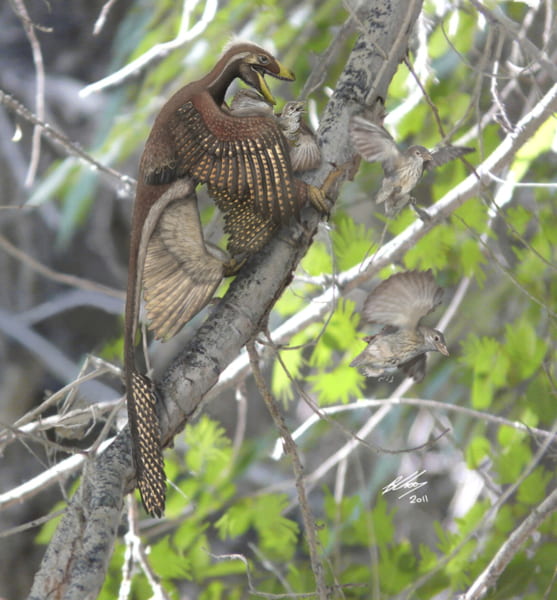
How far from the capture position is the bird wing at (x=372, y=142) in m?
0.53

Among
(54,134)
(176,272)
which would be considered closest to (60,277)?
(54,134)

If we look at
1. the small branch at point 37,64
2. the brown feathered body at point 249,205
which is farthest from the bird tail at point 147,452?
the small branch at point 37,64

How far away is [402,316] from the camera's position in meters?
0.55

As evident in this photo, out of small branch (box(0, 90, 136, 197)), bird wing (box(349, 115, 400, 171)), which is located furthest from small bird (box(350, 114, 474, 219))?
small branch (box(0, 90, 136, 197))

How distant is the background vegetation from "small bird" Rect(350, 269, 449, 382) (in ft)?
0.51

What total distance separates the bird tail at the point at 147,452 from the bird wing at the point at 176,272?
0.05 meters

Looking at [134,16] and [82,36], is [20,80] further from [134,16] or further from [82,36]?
[134,16]

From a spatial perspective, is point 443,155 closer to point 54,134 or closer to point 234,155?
point 234,155

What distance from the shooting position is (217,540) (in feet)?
4.50

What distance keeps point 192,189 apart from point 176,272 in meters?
0.06

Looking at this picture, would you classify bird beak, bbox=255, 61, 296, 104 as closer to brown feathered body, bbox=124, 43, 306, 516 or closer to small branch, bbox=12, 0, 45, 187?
brown feathered body, bbox=124, 43, 306, 516

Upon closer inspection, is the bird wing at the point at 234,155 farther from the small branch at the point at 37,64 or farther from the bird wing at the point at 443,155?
the small branch at the point at 37,64

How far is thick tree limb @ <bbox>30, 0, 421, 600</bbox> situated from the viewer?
0.45 m

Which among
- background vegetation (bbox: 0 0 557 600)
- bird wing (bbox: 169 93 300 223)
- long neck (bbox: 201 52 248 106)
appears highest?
long neck (bbox: 201 52 248 106)
